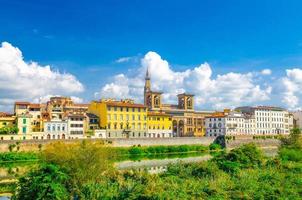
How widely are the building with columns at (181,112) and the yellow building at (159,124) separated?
6446 millimetres

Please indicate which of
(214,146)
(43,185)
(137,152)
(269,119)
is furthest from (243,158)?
(269,119)

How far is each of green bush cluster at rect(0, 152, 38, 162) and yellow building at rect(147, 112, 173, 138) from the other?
36.4 meters

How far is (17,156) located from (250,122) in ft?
220

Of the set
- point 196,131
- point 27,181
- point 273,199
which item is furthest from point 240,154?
point 196,131

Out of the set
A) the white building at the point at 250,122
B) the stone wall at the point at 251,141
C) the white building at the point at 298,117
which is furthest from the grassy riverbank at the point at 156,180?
the white building at the point at 298,117

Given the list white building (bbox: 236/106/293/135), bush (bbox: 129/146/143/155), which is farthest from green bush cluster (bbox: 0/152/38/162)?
white building (bbox: 236/106/293/135)

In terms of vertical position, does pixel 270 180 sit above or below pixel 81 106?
below

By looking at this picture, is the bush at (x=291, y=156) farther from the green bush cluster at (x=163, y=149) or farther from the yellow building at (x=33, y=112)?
the yellow building at (x=33, y=112)

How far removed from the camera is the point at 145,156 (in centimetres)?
6775

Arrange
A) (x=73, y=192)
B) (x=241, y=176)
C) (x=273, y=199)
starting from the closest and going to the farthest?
(x=273, y=199), (x=73, y=192), (x=241, y=176)

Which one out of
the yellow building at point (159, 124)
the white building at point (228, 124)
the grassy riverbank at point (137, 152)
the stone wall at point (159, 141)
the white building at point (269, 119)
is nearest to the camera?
the grassy riverbank at point (137, 152)

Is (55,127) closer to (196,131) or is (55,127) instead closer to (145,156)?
(145,156)

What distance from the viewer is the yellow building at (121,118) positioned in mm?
85250

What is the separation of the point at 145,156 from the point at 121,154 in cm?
365
